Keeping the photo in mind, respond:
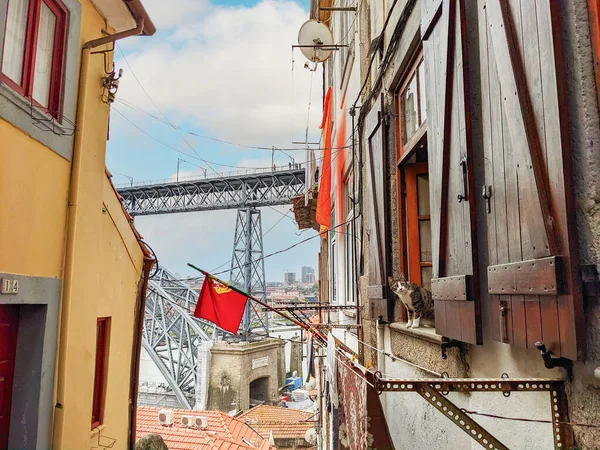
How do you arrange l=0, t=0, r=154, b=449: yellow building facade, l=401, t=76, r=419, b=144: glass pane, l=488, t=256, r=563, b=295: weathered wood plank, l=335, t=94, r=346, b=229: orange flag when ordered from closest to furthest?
l=488, t=256, r=563, b=295: weathered wood plank
l=0, t=0, r=154, b=449: yellow building facade
l=401, t=76, r=419, b=144: glass pane
l=335, t=94, r=346, b=229: orange flag

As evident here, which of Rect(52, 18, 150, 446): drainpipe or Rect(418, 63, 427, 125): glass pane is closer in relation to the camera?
Rect(418, 63, 427, 125): glass pane

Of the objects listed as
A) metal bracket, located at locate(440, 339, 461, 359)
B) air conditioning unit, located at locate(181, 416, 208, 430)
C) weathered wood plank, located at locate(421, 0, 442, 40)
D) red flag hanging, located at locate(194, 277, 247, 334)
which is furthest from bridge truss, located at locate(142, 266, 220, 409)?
weathered wood plank, located at locate(421, 0, 442, 40)

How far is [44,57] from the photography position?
3.82 meters

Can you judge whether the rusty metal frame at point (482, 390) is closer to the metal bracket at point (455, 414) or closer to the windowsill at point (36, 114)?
the metal bracket at point (455, 414)

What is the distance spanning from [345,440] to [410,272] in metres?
1.82

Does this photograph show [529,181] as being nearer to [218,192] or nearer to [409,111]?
[409,111]

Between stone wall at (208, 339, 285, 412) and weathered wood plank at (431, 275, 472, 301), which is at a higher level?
weathered wood plank at (431, 275, 472, 301)

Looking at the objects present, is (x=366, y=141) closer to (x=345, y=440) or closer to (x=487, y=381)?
(x=345, y=440)

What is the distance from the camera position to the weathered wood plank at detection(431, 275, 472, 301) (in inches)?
89.9

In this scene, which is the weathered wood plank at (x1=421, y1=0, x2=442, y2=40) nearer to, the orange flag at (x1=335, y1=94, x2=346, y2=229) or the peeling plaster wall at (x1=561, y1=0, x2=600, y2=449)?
the peeling plaster wall at (x1=561, y1=0, x2=600, y2=449)

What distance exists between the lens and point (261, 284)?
29062mm

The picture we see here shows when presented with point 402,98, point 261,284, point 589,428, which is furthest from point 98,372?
point 261,284

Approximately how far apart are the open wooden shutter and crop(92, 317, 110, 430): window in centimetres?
377

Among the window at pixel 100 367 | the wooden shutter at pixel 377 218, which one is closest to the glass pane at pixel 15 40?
the window at pixel 100 367
